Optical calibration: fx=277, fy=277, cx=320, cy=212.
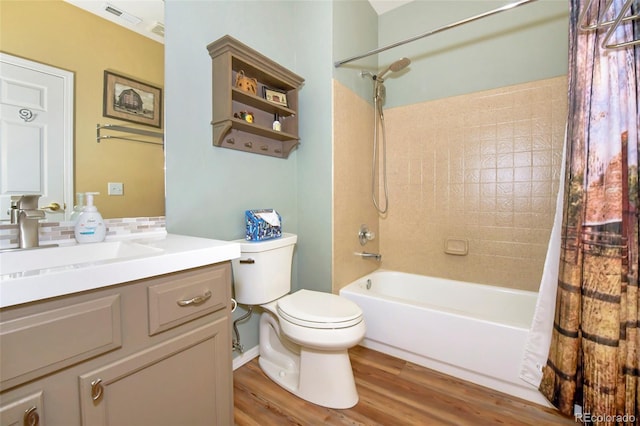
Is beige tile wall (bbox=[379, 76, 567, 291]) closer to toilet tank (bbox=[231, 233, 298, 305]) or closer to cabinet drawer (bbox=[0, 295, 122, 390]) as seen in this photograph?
toilet tank (bbox=[231, 233, 298, 305])

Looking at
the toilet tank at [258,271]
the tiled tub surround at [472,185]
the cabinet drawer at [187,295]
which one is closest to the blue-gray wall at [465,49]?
the tiled tub surround at [472,185]

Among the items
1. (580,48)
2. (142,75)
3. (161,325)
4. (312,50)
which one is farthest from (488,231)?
(142,75)

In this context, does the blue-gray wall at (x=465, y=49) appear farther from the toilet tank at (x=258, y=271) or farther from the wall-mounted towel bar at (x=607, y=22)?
the toilet tank at (x=258, y=271)

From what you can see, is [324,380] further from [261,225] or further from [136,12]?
[136,12]

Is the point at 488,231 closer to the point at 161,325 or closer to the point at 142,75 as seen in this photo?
the point at 161,325

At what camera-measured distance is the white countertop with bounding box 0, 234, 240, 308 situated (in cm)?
55

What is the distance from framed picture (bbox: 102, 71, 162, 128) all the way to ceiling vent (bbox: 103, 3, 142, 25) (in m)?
0.25

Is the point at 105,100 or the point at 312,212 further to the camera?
the point at 312,212

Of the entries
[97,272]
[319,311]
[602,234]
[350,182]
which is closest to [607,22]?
[602,234]

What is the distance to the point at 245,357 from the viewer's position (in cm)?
172

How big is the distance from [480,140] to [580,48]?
880 millimetres

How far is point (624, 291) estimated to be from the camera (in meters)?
1.12

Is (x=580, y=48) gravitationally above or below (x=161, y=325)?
above

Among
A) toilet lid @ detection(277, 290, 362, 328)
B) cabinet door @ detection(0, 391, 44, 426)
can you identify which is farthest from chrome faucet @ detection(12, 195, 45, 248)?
toilet lid @ detection(277, 290, 362, 328)
